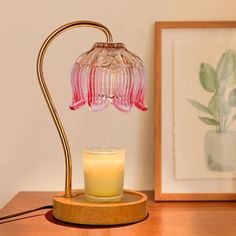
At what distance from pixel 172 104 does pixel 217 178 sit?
21cm

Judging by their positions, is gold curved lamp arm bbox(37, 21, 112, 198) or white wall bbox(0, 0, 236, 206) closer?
gold curved lamp arm bbox(37, 21, 112, 198)

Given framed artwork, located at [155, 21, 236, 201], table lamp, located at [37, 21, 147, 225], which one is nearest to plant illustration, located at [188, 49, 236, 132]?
framed artwork, located at [155, 21, 236, 201]

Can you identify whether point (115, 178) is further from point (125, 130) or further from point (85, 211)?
point (125, 130)

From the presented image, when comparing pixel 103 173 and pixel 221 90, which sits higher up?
pixel 221 90

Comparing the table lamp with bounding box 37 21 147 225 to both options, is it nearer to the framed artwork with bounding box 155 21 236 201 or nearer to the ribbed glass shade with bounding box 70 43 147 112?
the ribbed glass shade with bounding box 70 43 147 112

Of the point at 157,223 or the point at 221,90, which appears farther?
the point at 221,90

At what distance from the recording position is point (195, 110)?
1254 mm

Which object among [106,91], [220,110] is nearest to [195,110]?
[220,110]

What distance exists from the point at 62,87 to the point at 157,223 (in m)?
0.45

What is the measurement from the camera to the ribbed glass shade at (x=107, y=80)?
106cm

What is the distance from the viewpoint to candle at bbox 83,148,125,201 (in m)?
1.07

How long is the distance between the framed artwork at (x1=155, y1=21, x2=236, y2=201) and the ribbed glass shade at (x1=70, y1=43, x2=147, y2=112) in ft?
0.61

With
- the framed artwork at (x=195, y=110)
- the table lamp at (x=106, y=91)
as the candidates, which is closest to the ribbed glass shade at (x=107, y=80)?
the table lamp at (x=106, y=91)

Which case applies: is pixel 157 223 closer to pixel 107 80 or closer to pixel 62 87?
pixel 107 80
